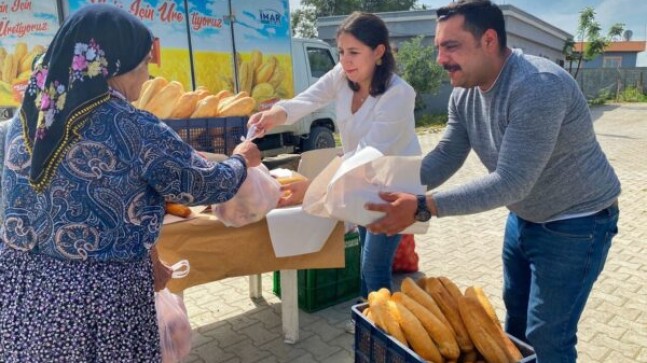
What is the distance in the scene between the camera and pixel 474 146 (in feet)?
6.79

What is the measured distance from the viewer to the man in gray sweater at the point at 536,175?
1.63 m

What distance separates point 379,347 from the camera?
6.39 ft

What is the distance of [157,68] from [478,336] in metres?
6.15

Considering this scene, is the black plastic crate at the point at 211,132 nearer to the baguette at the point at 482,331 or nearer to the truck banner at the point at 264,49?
the baguette at the point at 482,331

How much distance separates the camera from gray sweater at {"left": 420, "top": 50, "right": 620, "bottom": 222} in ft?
5.31

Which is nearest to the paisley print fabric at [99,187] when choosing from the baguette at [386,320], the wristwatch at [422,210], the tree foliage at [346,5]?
the wristwatch at [422,210]

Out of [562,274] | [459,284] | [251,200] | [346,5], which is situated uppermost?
[346,5]

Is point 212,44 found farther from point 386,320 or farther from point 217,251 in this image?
point 386,320

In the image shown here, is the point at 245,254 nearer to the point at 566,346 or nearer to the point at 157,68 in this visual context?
the point at 566,346

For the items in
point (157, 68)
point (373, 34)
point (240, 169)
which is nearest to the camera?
point (240, 169)

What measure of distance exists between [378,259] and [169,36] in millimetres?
5616

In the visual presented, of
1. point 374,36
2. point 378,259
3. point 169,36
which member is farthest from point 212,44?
point 378,259

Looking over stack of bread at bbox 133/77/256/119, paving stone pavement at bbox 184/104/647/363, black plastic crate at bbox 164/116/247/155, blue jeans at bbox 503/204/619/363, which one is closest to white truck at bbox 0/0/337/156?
stack of bread at bbox 133/77/256/119

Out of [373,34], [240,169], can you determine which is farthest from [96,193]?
[373,34]
